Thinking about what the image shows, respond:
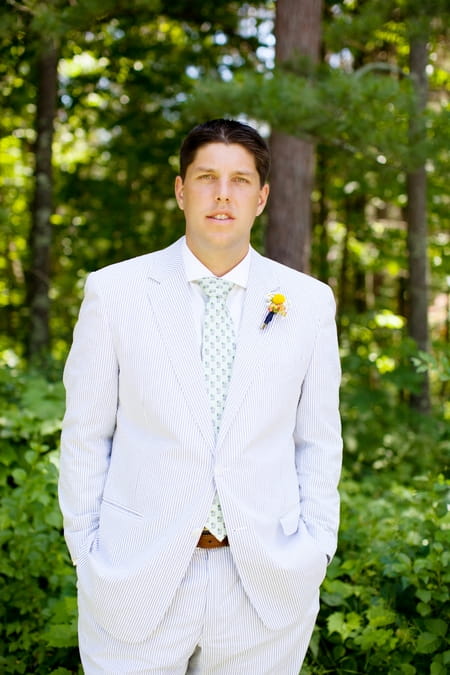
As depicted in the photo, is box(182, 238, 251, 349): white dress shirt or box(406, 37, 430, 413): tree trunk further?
box(406, 37, 430, 413): tree trunk

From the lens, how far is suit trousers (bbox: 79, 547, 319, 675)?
6.65 ft

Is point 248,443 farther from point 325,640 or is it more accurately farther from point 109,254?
point 109,254

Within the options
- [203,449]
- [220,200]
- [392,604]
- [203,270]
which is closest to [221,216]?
[220,200]

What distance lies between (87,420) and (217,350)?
0.38 metres

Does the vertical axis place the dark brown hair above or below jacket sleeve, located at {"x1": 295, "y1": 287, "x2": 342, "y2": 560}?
above

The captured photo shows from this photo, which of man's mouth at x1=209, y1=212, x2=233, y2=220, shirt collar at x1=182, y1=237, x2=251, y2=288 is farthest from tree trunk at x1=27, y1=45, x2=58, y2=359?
man's mouth at x1=209, y1=212, x2=233, y2=220

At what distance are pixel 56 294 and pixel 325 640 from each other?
6.27 meters

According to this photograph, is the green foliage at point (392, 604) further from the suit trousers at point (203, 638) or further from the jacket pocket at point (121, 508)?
the jacket pocket at point (121, 508)

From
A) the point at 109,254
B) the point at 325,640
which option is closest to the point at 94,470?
the point at 325,640

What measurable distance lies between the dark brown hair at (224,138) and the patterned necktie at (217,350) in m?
0.34

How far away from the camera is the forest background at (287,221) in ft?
10.4

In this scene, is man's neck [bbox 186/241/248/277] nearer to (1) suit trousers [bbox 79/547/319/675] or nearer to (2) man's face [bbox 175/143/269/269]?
(2) man's face [bbox 175/143/269/269]

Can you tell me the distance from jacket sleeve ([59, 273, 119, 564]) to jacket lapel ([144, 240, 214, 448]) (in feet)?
0.49

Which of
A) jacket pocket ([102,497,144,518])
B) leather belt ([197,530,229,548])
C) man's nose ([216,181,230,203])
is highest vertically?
man's nose ([216,181,230,203])
